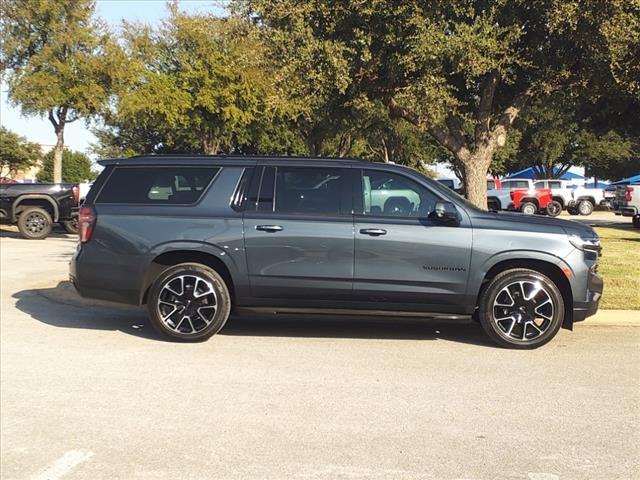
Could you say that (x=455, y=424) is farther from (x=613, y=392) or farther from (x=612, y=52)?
(x=612, y=52)

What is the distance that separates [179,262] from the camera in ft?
20.9

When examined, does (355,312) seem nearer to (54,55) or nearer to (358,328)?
(358,328)

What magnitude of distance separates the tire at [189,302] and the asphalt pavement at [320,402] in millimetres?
173

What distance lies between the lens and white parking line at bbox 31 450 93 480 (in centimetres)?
344

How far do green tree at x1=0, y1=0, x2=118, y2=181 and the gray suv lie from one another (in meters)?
16.8

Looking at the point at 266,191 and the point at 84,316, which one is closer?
the point at 266,191

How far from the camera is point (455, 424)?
424cm

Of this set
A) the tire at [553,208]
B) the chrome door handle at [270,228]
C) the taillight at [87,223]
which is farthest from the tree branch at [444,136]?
the tire at [553,208]

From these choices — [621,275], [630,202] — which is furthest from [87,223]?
[630,202]

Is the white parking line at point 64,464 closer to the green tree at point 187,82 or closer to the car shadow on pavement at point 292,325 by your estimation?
the car shadow on pavement at point 292,325

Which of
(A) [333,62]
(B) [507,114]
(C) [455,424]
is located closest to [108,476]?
(C) [455,424]

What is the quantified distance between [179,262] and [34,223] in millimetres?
12478

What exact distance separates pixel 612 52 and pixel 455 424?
7.93 m

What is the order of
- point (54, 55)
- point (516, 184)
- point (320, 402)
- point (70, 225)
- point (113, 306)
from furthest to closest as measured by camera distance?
point (516, 184) < point (54, 55) < point (70, 225) < point (113, 306) < point (320, 402)
